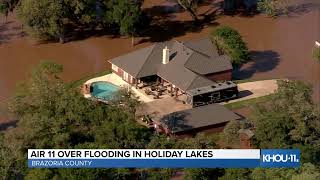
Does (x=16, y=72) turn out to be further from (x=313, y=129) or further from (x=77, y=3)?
(x=313, y=129)

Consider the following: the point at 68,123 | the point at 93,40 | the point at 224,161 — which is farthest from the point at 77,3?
the point at 224,161

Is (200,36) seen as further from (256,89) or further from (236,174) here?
(236,174)

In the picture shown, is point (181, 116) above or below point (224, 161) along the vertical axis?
below

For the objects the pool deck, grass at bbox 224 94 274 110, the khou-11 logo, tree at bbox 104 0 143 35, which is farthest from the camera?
tree at bbox 104 0 143 35

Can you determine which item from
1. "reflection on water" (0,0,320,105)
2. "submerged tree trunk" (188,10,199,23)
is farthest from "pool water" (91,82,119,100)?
"submerged tree trunk" (188,10,199,23)

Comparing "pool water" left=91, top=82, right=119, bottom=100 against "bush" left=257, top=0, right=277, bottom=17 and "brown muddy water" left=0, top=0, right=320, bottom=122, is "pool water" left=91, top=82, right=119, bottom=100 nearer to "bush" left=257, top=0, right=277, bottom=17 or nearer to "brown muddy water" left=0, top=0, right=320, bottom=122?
"brown muddy water" left=0, top=0, right=320, bottom=122

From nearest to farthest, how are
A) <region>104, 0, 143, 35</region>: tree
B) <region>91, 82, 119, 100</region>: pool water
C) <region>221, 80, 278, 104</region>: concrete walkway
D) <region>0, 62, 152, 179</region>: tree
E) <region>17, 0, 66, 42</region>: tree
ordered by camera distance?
<region>0, 62, 152, 179</region>: tree, <region>91, 82, 119, 100</region>: pool water, <region>221, 80, 278, 104</region>: concrete walkway, <region>17, 0, 66, 42</region>: tree, <region>104, 0, 143, 35</region>: tree

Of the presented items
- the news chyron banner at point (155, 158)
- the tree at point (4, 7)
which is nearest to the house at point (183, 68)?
the tree at point (4, 7)
